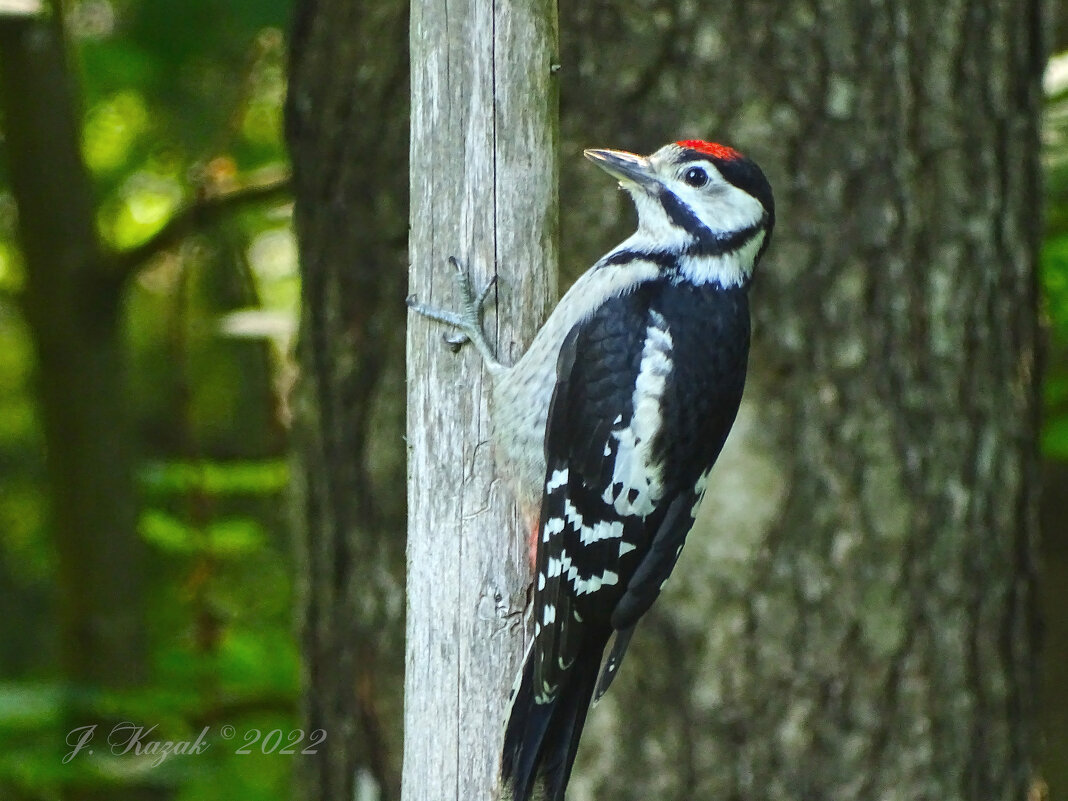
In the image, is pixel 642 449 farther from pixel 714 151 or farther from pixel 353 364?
pixel 353 364

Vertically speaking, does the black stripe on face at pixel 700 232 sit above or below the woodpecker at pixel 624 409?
above

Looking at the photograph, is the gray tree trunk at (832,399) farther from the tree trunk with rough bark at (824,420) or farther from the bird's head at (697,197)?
the bird's head at (697,197)

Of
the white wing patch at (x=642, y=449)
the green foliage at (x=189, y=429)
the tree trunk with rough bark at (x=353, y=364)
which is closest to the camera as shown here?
the white wing patch at (x=642, y=449)

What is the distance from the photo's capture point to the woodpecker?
1.99 meters

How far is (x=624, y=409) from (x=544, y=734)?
603 millimetres

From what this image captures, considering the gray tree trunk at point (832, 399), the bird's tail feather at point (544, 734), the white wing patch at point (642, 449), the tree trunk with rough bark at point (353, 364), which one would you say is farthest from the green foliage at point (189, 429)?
the bird's tail feather at point (544, 734)

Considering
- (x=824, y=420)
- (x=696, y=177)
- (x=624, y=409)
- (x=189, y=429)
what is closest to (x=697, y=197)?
(x=696, y=177)

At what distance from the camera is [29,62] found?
12.9 ft

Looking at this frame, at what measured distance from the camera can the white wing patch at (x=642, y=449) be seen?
2158 millimetres

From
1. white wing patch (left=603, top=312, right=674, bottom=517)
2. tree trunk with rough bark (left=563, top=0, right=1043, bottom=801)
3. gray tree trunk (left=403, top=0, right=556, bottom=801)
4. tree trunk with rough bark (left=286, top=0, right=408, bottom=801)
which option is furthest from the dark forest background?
gray tree trunk (left=403, top=0, right=556, bottom=801)

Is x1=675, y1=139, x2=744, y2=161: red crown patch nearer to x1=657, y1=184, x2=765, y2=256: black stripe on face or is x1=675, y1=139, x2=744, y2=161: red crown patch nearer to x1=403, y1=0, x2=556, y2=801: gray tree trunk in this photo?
x1=657, y1=184, x2=765, y2=256: black stripe on face

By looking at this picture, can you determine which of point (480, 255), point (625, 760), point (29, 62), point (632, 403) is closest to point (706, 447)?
point (632, 403)

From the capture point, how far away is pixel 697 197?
2.28 meters

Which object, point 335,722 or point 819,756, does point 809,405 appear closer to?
point 819,756
